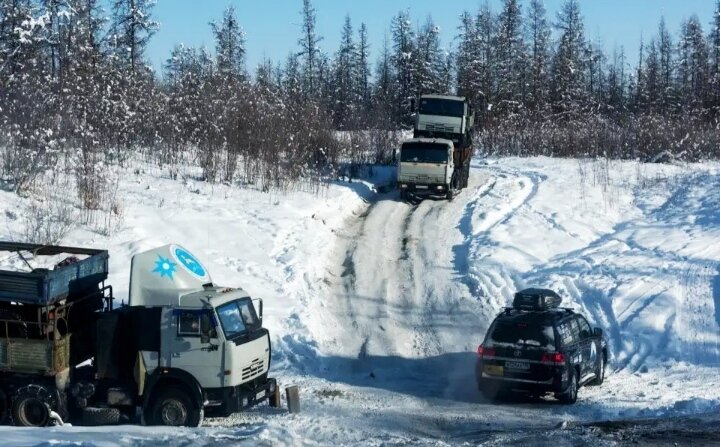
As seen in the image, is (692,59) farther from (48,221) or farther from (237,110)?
(48,221)

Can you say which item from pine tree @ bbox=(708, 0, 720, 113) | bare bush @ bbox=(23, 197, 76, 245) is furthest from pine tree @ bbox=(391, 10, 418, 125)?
bare bush @ bbox=(23, 197, 76, 245)

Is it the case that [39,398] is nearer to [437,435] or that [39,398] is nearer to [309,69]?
[437,435]

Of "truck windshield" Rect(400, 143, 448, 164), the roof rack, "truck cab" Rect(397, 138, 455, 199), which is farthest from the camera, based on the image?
"truck windshield" Rect(400, 143, 448, 164)

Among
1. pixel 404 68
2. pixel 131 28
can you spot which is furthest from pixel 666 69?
pixel 131 28

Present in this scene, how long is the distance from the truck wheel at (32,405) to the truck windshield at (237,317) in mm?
2901

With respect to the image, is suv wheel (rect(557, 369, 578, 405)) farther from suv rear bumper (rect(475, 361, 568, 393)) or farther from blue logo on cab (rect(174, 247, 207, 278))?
blue logo on cab (rect(174, 247, 207, 278))

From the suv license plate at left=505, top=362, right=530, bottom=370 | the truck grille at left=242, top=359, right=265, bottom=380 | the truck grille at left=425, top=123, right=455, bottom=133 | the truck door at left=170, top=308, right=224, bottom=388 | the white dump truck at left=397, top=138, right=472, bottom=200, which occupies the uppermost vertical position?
the truck grille at left=425, top=123, right=455, bottom=133

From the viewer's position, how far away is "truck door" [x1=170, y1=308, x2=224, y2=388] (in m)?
13.5

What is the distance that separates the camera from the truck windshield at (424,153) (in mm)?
32312

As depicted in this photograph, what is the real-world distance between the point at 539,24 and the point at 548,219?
2344 inches

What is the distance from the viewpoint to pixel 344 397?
1566 cm

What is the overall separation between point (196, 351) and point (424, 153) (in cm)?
2027

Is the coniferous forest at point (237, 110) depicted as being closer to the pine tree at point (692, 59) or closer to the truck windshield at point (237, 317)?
the pine tree at point (692, 59)

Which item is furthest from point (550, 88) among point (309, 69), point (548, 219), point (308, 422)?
point (308, 422)
